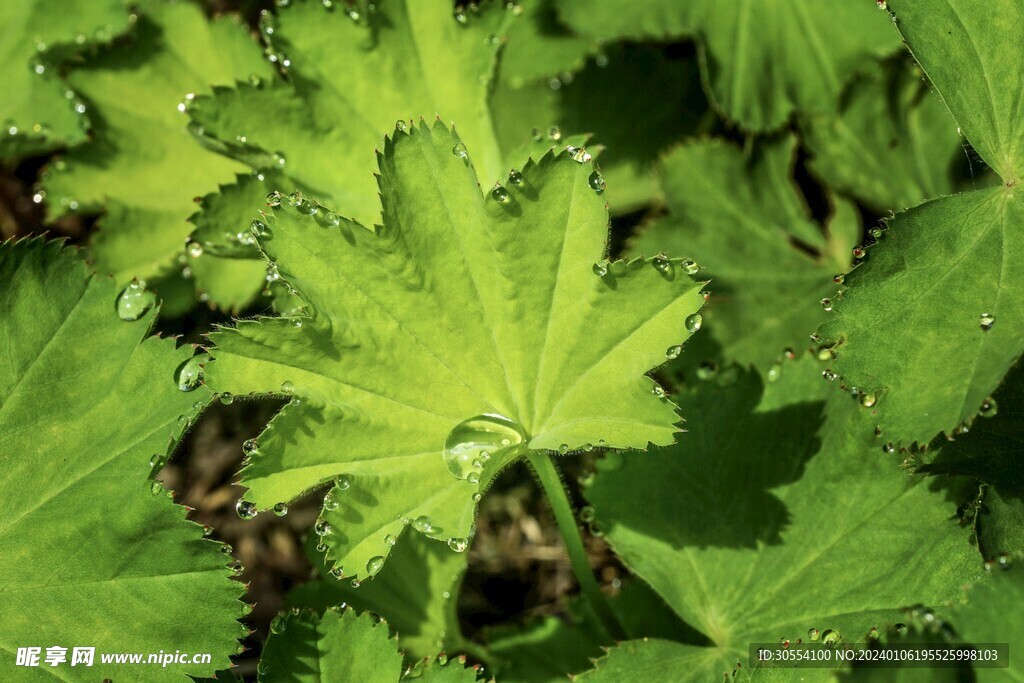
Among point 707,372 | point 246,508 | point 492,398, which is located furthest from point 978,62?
point 246,508

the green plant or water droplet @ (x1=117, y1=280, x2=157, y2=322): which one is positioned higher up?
water droplet @ (x1=117, y1=280, x2=157, y2=322)

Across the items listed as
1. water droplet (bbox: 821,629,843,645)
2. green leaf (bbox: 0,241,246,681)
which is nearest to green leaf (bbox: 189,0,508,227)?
green leaf (bbox: 0,241,246,681)

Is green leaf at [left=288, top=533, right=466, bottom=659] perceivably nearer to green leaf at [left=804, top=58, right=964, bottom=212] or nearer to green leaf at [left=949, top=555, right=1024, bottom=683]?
green leaf at [left=949, top=555, right=1024, bottom=683]

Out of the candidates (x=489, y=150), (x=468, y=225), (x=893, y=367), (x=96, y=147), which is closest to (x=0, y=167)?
(x=96, y=147)

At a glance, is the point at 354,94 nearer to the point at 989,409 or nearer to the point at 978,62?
the point at 978,62

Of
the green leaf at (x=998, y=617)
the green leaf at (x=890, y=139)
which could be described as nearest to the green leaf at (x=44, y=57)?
the green leaf at (x=890, y=139)
